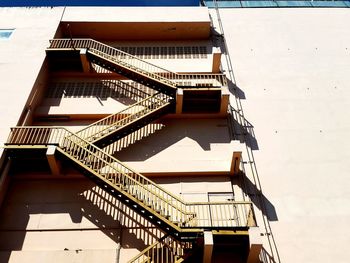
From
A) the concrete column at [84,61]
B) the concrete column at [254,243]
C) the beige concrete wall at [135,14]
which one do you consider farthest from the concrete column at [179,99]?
the concrete column at [254,243]

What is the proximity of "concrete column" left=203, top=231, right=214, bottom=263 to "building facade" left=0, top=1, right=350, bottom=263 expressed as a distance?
57 millimetres

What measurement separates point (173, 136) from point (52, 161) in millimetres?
6026

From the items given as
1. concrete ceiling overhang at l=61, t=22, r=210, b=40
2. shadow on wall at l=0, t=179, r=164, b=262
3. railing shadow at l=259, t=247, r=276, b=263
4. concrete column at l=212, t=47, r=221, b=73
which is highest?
concrete ceiling overhang at l=61, t=22, r=210, b=40

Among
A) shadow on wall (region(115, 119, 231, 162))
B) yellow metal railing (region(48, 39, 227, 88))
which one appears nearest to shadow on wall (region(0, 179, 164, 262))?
shadow on wall (region(115, 119, 231, 162))

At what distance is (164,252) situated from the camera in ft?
44.8

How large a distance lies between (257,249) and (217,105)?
27.0 ft

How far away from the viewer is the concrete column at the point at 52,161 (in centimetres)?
1470

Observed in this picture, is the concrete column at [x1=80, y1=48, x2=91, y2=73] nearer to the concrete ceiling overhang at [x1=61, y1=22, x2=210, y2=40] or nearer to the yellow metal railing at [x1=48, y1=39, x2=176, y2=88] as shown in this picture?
the yellow metal railing at [x1=48, y1=39, x2=176, y2=88]

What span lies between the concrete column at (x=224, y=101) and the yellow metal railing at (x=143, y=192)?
5506mm

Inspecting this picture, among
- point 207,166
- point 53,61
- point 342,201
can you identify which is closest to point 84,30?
point 53,61

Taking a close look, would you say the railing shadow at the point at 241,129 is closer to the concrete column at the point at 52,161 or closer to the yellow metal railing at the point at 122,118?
the yellow metal railing at the point at 122,118

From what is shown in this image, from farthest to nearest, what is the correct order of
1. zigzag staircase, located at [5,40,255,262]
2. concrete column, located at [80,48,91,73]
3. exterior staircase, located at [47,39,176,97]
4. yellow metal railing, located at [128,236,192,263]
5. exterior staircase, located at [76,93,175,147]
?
concrete column, located at [80,48,91,73]
exterior staircase, located at [47,39,176,97]
exterior staircase, located at [76,93,175,147]
zigzag staircase, located at [5,40,255,262]
yellow metal railing, located at [128,236,192,263]

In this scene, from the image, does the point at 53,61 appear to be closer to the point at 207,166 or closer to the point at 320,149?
the point at 207,166

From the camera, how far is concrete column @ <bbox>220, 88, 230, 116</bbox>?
17828 mm
